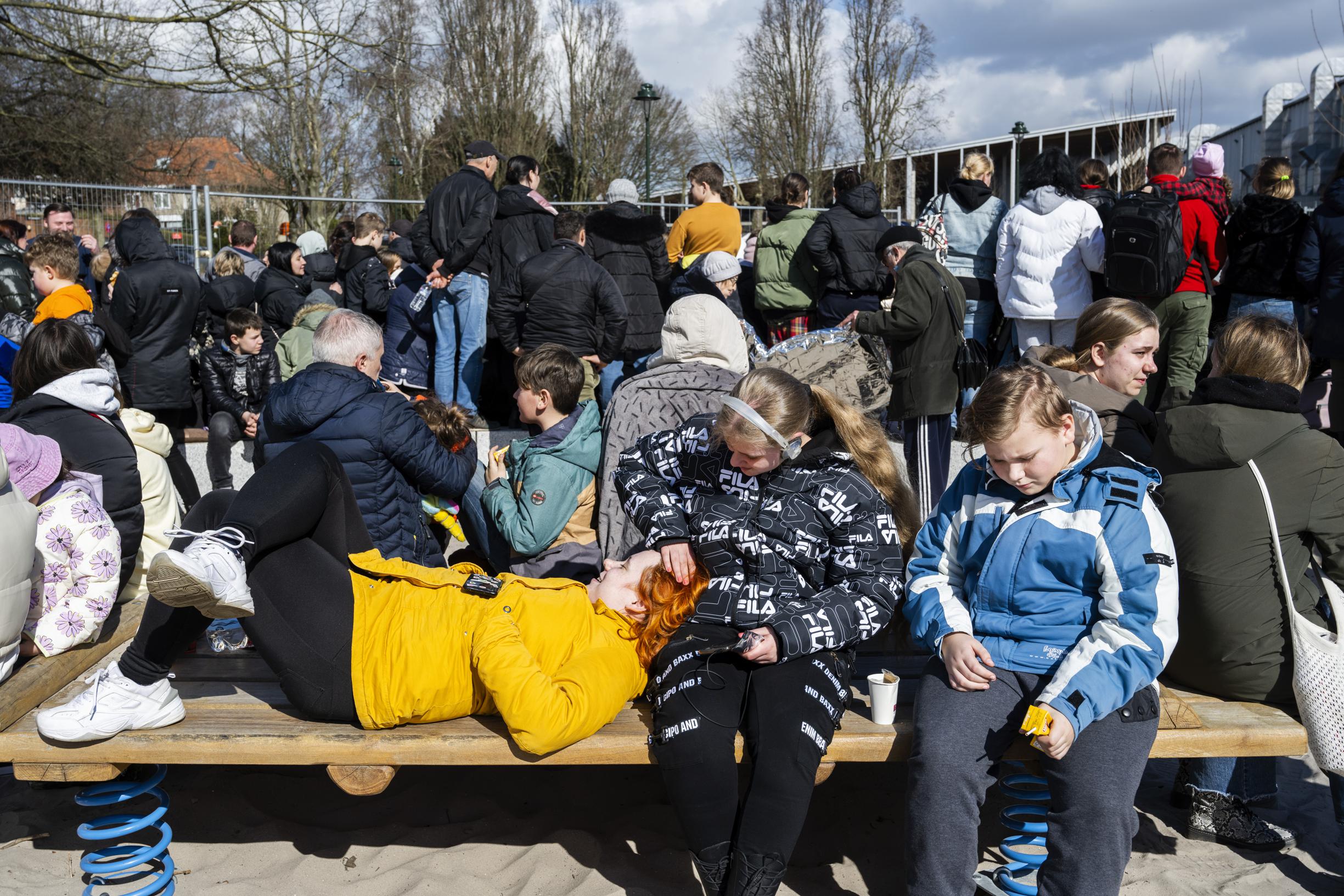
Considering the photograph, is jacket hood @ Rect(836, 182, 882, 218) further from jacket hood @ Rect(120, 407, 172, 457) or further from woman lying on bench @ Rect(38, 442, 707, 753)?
woman lying on bench @ Rect(38, 442, 707, 753)

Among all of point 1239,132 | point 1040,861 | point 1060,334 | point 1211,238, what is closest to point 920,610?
point 1040,861

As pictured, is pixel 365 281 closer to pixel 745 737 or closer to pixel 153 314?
pixel 153 314

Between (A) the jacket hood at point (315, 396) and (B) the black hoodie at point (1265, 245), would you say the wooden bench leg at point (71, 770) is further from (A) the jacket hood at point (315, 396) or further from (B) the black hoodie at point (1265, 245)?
(B) the black hoodie at point (1265, 245)

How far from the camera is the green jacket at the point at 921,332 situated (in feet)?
18.7

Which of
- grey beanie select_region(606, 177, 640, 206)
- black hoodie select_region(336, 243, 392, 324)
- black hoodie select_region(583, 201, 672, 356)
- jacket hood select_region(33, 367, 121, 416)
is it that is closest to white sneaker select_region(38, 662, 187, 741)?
jacket hood select_region(33, 367, 121, 416)

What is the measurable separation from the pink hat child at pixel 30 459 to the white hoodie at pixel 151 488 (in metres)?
0.81

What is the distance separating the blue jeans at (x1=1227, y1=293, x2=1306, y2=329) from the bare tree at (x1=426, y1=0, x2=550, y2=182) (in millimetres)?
25194

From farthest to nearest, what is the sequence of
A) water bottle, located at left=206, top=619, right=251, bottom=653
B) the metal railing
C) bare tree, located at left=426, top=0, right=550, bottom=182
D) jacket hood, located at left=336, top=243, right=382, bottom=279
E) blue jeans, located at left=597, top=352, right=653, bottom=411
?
bare tree, located at left=426, top=0, right=550, bottom=182 < the metal railing < jacket hood, located at left=336, top=243, right=382, bottom=279 < blue jeans, located at left=597, top=352, right=653, bottom=411 < water bottle, located at left=206, top=619, right=251, bottom=653

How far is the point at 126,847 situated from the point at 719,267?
4.55 metres

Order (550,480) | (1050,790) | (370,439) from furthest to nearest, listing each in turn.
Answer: (550,480) < (370,439) < (1050,790)

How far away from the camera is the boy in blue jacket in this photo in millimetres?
4039

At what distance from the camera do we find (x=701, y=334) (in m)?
4.53

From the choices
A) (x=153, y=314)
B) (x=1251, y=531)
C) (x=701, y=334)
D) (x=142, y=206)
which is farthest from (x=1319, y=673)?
(x=142, y=206)

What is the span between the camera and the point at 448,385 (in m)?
7.61
